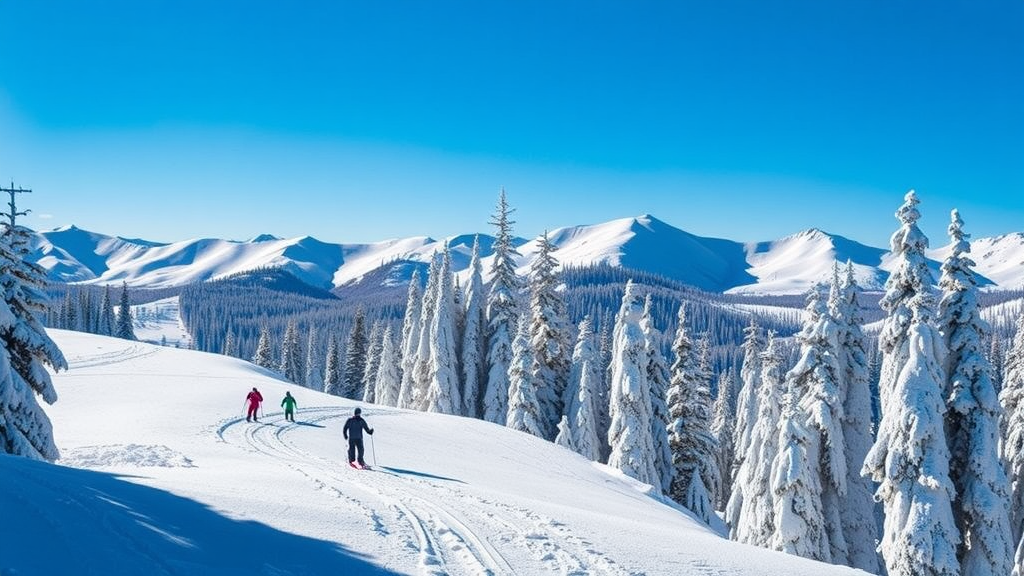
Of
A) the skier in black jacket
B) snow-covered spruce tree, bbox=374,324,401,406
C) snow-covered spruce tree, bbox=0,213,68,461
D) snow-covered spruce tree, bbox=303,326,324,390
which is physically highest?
snow-covered spruce tree, bbox=0,213,68,461

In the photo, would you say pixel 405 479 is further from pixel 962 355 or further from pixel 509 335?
pixel 509 335

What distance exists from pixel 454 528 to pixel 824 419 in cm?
1759

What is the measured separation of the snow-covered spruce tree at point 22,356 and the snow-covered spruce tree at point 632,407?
2283cm

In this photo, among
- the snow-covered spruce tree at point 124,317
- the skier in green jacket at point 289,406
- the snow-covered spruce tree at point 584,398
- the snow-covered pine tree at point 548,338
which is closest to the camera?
the skier in green jacket at point 289,406

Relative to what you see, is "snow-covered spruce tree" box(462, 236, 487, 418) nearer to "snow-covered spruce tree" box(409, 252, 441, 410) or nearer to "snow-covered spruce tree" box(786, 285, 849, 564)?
"snow-covered spruce tree" box(409, 252, 441, 410)

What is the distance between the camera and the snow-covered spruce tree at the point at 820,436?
23.3 meters

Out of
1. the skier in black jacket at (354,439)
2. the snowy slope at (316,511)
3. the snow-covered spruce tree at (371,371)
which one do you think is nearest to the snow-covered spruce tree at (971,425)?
the snowy slope at (316,511)

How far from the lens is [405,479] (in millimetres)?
16438

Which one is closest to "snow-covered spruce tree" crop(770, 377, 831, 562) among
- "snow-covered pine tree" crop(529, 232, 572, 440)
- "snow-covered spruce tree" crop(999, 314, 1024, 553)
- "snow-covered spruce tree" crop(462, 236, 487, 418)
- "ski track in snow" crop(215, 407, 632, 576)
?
"snow-covered spruce tree" crop(999, 314, 1024, 553)

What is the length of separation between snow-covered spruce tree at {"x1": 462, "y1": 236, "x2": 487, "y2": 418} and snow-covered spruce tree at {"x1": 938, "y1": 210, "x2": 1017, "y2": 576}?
26583 mm

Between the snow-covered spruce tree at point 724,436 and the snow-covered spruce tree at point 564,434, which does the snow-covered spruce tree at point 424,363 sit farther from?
the snow-covered spruce tree at point 724,436

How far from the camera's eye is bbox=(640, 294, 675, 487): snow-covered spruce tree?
1320 inches

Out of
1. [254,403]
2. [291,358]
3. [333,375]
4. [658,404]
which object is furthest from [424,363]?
[291,358]

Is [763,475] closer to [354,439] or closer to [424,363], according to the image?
[354,439]
